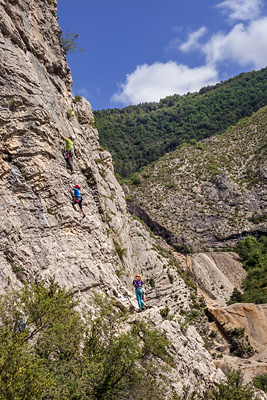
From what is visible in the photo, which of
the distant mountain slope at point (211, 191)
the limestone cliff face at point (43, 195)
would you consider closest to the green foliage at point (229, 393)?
the limestone cliff face at point (43, 195)

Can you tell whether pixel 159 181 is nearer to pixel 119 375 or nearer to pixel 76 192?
pixel 76 192

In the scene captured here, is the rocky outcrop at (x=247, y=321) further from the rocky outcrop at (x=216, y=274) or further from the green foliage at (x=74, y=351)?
the green foliage at (x=74, y=351)

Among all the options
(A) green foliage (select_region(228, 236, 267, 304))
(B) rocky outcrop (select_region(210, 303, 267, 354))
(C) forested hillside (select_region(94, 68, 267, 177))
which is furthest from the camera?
(C) forested hillside (select_region(94, 68, 267, 177))


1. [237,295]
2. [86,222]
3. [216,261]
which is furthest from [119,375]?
[216,261]

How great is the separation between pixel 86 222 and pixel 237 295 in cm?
2967

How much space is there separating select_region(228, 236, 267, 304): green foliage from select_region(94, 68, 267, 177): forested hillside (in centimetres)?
4790

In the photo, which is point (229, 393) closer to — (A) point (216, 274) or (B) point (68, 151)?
(B) point (68, 151)

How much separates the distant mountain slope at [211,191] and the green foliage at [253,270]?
3.09 meters

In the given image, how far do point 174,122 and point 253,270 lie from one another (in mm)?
81928

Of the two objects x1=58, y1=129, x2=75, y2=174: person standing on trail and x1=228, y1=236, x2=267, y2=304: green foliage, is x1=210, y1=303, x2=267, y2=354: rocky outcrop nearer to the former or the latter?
x1=228, y1=236, x2=267, y2=304: green foliage

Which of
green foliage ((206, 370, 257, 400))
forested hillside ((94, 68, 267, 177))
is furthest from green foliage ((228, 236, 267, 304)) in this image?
forested hillside ((94, 68, 267, 177))

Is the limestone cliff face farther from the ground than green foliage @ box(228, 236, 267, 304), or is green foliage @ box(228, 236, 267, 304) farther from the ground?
the limestone cliff face

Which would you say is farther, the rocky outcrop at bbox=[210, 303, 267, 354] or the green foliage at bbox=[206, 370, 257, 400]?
the rocky outcrop at bbox=[210, 303, 267, 354]

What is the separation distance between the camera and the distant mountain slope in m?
54.7
